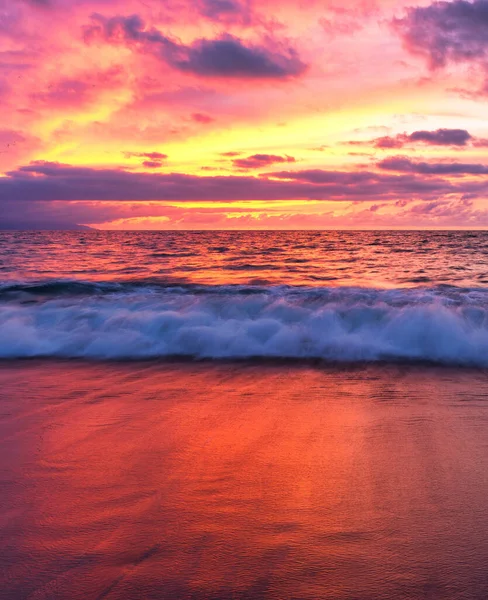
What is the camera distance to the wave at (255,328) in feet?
27.2

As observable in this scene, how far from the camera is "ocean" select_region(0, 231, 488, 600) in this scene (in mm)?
2607

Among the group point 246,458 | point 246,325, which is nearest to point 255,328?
point 246,325

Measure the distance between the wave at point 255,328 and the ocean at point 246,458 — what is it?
5 cm

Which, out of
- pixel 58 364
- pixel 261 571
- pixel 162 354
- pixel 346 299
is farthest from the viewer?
pixel 346 299

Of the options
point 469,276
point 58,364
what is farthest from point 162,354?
point 469,276

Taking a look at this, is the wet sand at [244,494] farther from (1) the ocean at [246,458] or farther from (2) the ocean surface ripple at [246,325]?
(2) the ocean surface ripple at [246,325]

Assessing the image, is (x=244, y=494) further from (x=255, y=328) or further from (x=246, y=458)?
(x=255, y=328)

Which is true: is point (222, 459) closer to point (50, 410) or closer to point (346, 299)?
point (50, 410)

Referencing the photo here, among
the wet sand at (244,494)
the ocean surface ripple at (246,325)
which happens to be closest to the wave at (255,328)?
the ocean surface ripple at (246,325)

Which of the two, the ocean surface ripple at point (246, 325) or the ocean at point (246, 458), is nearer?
the ocean at point (246, 458)

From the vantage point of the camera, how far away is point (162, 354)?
27.3 ft

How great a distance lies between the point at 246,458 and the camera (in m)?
4.00

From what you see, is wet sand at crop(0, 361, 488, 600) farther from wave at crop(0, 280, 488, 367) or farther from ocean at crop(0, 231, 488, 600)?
wave at crop(0, 280, 488, 367)

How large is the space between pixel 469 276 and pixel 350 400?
1540 cm
